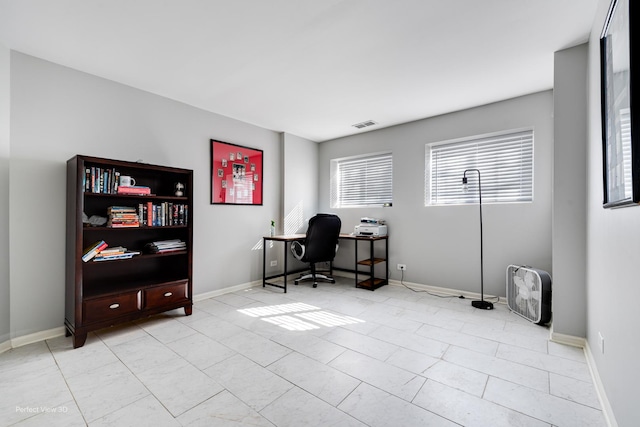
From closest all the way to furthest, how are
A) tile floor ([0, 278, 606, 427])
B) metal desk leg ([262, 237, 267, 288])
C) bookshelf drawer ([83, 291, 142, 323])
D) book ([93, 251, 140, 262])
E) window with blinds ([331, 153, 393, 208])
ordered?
tile floor ([0, 278, 606, 427]), bookshelf drawer ([83, 291, 142, 323]), book ([93, 251, 140, 262]), metal desk leg ([262, 237, 267, 288]), window with blinds ([331, 153, 393, 208])

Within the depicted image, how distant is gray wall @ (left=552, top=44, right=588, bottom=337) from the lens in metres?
2.36

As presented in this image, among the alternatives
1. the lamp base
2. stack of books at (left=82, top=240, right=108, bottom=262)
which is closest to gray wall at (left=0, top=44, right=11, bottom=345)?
stack of books at (left=82, top=240, right=108, bottom=262)

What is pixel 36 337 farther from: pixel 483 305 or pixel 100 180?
pixel 483 305

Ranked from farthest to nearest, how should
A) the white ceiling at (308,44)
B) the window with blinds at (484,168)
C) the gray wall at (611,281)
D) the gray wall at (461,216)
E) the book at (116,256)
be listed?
the window with blinds at (484,168), the gray wall at (461,216), the book at (116,256), the white ceiling at (308,44), the gray wall at (611,281)

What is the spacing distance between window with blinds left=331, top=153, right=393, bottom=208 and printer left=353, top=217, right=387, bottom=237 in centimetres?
37

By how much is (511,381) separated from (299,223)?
12.2 feet

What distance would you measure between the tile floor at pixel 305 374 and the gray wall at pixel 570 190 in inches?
13.7

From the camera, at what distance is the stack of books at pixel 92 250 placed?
2.49m

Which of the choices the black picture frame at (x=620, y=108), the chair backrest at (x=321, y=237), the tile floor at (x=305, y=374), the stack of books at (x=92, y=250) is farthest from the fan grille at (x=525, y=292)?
the stack of books at (x=92, y=250)

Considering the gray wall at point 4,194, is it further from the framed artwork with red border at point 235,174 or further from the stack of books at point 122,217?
the framed artwork with red border at point 235,174

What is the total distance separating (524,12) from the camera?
78.1 inches

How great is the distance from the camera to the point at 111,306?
2.56 m

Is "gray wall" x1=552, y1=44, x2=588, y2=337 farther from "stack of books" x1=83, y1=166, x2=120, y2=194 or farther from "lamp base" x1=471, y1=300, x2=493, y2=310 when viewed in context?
"stack of books" x1=83, y1=166, x2=120, y2=194

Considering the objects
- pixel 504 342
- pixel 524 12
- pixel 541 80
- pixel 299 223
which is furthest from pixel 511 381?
pixel 299 223
